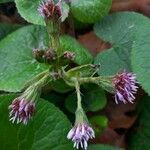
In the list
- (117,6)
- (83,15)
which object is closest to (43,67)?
(83,15)

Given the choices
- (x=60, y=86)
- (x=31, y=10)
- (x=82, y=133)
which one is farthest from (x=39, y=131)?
(x=31, y=10)

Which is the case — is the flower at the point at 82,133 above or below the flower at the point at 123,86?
below

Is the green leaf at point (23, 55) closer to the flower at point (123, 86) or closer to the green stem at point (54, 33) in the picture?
the green stem at point (54, 33)

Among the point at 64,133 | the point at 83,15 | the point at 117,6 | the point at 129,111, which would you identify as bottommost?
the point at 64,133

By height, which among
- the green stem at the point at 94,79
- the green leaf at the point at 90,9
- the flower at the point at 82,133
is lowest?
the flower at the point at 82,133

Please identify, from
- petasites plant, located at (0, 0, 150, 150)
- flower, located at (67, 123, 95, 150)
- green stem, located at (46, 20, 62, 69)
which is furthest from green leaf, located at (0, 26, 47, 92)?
flower, located at (67, 123, 95, 150)

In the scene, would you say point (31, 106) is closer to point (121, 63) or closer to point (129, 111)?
point (121, 63)

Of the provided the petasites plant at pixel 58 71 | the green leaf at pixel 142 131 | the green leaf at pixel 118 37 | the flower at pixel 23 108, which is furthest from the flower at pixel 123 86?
the green leaf at pixel 142 131
